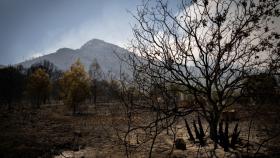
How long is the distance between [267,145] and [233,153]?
8.58ft

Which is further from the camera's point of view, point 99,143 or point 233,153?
point 99,143

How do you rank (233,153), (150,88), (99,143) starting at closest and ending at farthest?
(150,88) < (233,153) < (99,143)

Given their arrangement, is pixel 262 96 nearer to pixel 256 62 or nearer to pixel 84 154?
pixel 256 62

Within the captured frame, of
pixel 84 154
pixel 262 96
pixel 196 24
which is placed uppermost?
pixel 196 24

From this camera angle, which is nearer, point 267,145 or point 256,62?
point 256,62

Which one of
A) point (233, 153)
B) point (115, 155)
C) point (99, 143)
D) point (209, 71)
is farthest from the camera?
point (99, 143)

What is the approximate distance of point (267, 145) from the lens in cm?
1409

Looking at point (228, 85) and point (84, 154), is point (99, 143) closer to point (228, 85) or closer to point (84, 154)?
point (84, 154)

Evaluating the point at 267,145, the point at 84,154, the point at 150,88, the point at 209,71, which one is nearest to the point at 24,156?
the point at 84,154

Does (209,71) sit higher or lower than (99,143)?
higher

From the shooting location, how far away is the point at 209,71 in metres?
9.31

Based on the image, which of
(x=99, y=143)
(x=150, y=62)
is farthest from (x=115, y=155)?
(x=150, y=62)

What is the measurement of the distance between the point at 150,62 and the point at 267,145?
31.2 ft

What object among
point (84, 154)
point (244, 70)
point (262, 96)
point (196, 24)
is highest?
point (196, 24)
